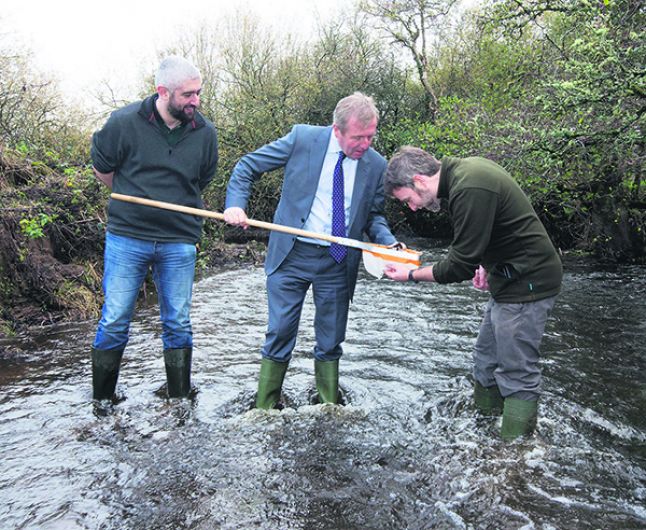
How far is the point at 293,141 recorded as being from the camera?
4.62 m

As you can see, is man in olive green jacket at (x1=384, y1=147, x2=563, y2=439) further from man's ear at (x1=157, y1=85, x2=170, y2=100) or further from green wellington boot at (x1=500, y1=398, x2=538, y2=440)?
man's ear at (x1=157, y1=85, x2=170, y2=100)

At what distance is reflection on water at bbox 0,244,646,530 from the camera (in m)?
3.49

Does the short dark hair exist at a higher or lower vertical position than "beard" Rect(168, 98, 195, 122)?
lower

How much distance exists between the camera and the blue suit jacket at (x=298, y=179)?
4.58 meters

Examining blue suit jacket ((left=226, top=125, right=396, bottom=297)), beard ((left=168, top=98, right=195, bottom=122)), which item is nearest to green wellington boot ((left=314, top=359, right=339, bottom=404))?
blue suit jacket ((left=226, top=125, right=396, bottom=297))

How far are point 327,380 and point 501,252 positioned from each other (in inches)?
71.3

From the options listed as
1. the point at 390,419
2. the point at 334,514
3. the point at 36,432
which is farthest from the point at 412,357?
the point at 36,432

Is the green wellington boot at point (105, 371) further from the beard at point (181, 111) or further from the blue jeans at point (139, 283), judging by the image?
the beard at point (181, 111)

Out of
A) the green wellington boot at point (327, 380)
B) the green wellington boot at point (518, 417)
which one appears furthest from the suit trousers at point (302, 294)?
the green wellington boot at point (518, 417)

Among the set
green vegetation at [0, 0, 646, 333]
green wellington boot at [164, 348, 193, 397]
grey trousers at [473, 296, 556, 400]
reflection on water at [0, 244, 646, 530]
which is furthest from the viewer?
green vegetation at [0, 0, 646, 333]

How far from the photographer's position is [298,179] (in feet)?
15.1

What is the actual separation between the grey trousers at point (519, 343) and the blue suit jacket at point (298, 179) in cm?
123

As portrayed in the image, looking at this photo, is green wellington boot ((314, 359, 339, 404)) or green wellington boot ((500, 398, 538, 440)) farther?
green wellington boot ((314, 359, 339, 404))

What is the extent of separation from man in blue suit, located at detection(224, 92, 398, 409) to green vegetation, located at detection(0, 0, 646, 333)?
11.8 feet
